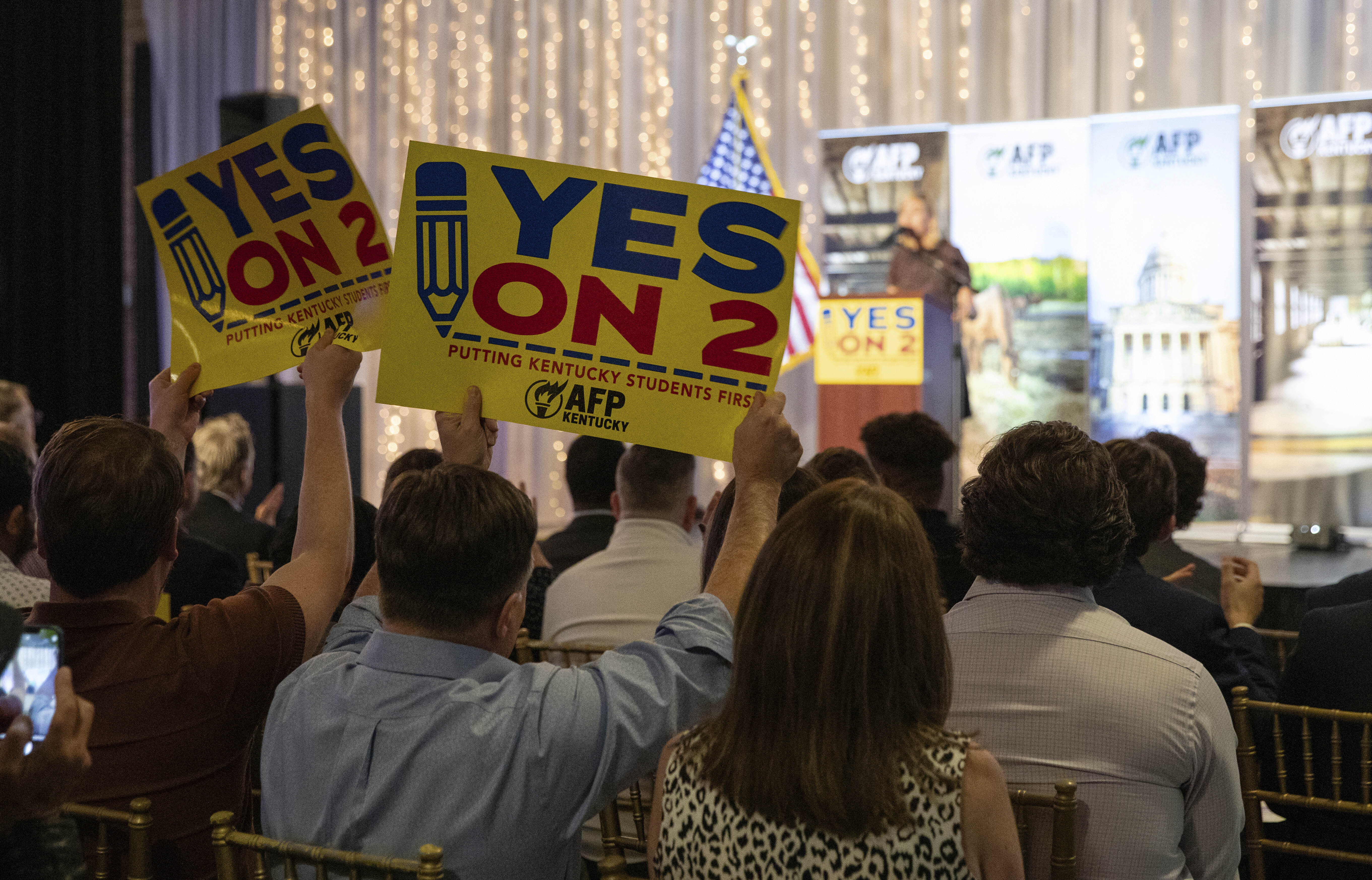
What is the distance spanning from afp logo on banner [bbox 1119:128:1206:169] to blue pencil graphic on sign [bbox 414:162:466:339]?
5268mm

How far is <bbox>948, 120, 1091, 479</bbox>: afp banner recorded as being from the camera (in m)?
6.32

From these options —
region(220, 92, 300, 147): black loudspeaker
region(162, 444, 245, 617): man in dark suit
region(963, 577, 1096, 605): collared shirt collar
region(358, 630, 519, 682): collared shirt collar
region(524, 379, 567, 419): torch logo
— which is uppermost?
region(220, 92, 300, 147): black loudspeaker

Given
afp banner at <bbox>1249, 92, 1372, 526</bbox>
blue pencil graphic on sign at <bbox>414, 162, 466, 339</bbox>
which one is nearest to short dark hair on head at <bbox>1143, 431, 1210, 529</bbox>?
blue pencil graphic on sign at <bbox>414, 162, 466, 339</bbox>

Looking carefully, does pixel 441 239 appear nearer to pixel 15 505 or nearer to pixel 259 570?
pixel 15 505

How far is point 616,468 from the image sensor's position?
2.92 meters

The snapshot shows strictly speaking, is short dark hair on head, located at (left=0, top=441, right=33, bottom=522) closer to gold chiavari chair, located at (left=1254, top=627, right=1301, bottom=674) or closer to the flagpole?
gold chiavari chair, located at (left=1254, top=627, right=1301, bottom=674)

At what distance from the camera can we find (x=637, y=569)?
2.54 m

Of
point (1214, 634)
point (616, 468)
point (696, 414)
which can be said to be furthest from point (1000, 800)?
point (616, 468)

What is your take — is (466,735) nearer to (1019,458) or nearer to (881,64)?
(1019,458)

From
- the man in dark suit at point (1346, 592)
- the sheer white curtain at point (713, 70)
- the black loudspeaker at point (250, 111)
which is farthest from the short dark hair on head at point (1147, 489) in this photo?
the black loudspeaker at point (250, 111)

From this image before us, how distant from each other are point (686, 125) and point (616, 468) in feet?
17.7

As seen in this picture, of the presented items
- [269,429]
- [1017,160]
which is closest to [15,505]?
[269,429]

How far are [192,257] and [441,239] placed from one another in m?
0.52

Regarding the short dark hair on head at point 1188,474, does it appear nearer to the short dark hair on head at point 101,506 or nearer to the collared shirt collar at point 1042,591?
the collared shirt collar at point 1042,591
